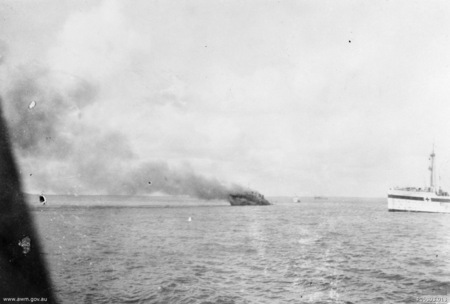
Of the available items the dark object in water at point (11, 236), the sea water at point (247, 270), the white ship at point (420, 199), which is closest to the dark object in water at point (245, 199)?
the white ship at point (420, 199)

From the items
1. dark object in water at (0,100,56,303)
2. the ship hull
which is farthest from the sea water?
the ship hull

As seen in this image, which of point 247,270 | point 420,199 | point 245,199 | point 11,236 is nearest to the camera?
point 11,236

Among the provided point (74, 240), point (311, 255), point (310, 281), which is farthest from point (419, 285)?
point (74, 240)

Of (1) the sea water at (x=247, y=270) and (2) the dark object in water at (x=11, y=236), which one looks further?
(1) the sea water at (x=247, y=270)

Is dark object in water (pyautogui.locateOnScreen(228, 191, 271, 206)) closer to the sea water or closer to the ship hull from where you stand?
the ship hull

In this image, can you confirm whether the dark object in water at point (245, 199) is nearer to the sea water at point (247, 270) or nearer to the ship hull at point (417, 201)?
the ship hull at point (417, 201)

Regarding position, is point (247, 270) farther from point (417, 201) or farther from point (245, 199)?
point (245, 199)

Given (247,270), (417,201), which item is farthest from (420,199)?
(247,270)
